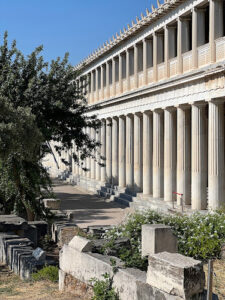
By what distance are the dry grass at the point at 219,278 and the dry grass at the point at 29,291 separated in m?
2.88

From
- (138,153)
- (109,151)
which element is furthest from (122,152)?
(109,151)

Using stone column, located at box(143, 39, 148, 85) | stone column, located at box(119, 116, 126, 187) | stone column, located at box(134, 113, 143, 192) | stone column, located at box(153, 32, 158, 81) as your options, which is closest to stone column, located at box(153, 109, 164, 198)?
stone column, located at box(153, 32, 158, 81)

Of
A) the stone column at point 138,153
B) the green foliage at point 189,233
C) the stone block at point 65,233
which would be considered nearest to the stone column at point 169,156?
the stone column at point 138,153

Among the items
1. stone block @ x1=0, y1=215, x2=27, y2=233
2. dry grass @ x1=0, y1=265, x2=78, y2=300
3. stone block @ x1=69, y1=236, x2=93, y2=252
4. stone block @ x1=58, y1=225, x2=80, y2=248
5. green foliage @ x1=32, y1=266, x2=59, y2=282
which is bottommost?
dry grass @ x1=0, y1=265, x2=78, y2=300

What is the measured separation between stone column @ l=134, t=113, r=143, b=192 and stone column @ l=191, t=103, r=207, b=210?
29.1ft

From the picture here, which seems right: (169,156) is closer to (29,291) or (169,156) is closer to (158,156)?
(158,156)

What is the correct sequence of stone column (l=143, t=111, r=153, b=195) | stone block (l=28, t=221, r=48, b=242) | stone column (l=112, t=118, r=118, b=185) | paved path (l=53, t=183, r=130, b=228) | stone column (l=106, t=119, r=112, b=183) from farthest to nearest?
stone column (l=106, t=119, r=112, b=183) → stone column (l=112, t=118, r=118, b=185) → stone column (l=143, t=111, r=153, b=195) → paved path (l=53, t=183, r=130, b=228) → stone block (l=28, t=221, r=48, b=242)

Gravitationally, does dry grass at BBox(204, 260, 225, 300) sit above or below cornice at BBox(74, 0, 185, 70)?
below

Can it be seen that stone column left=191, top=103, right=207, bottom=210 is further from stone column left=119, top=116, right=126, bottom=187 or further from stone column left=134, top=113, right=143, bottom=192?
stone column left=119, top=116, right=126, bottom=187

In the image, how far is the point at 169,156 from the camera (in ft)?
82.4

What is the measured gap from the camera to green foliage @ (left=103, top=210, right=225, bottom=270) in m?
11.7

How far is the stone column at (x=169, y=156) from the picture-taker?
82.3ft

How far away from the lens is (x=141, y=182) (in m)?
30.8

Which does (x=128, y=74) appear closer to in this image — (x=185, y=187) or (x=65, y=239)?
(x=185, y=187)
